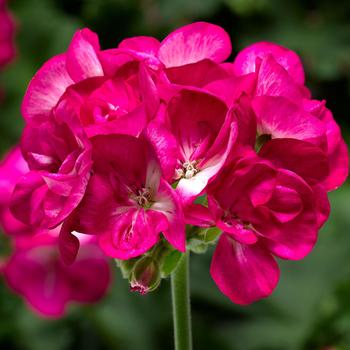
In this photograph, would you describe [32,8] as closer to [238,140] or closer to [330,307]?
[330,307]

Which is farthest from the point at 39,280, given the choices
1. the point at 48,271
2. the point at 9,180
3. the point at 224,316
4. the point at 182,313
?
the point at 182,313

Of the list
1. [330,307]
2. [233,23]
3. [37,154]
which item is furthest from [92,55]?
[233,23]

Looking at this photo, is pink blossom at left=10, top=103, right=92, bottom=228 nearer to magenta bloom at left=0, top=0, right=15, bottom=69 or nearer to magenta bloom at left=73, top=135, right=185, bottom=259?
magenta bloom at left=73, top=135, right=185, bottom=259

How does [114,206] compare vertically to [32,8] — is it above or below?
above

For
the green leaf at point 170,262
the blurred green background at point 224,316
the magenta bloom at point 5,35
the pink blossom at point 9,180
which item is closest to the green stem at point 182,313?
the green leaf at point 170,262

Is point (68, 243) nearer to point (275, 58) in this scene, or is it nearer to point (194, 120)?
point (194, 120)

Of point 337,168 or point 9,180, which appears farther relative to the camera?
point 9,180
